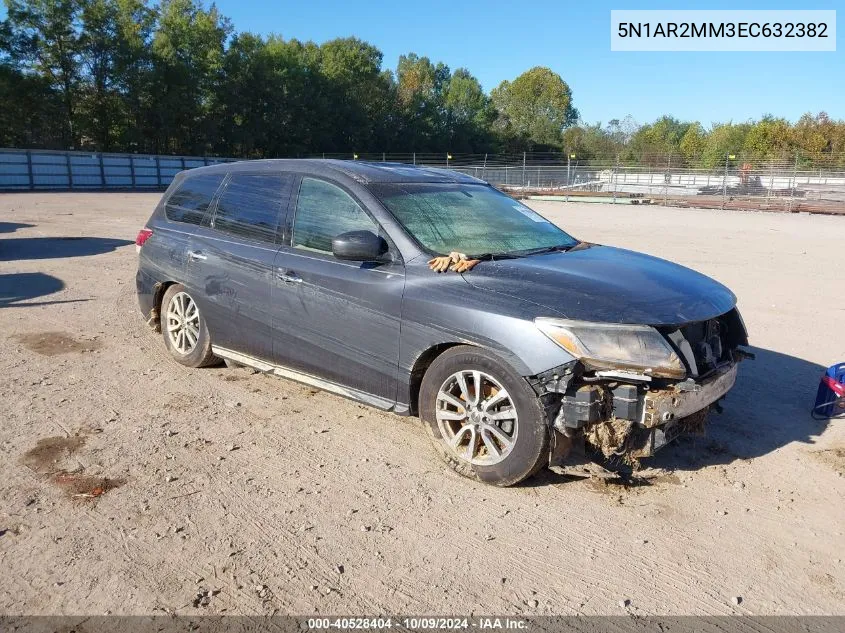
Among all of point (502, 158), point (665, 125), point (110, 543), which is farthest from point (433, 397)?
point (665, 125)

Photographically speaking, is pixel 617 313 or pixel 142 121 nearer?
pixel 617 313

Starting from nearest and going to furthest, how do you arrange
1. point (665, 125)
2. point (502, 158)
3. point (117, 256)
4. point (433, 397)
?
point (433, 397), point (117, 256), point (502, 158), point (665, 125)

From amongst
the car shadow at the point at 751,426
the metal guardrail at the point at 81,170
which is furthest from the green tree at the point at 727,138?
the car shadow at the point at 751,426

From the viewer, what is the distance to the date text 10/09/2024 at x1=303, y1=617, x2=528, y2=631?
8.88 ft

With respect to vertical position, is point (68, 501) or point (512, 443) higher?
point (512, 443)

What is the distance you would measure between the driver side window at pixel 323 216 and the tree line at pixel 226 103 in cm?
3868

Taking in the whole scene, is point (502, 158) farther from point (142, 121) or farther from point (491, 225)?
point (491, 225)

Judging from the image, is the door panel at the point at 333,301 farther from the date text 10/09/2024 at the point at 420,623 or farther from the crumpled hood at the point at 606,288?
the date text 10/09/2024 at the point at 420,623

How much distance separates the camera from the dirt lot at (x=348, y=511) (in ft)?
9.56

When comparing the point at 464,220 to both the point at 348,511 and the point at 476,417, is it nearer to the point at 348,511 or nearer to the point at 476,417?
the point at 476,417

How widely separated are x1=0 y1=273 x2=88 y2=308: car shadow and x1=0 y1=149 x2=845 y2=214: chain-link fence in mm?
25658

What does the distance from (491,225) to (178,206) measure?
300cm

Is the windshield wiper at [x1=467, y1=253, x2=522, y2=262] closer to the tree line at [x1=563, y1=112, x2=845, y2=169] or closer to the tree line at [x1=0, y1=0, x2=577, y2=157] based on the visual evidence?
the tree line at [x1=563, y1=112, x2=845, y2=169]

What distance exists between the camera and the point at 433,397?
3.98m
